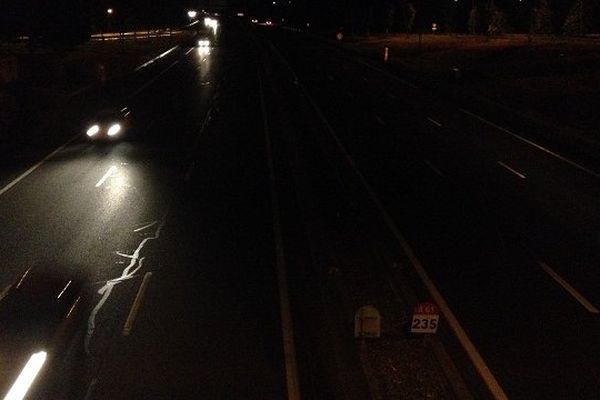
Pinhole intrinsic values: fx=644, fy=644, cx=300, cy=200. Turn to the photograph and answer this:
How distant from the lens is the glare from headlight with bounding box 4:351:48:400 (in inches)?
273

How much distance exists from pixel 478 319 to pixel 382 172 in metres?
9.82

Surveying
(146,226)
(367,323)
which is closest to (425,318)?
(367,323)

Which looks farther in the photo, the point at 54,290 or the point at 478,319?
the point at 478,319

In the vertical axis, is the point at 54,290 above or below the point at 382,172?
above

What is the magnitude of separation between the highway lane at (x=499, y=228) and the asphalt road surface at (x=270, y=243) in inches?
2.0

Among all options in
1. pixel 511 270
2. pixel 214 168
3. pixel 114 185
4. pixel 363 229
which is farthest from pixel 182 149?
pixel 511 270

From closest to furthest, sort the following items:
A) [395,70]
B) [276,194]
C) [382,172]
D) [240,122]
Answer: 1. [276,194]
2. [382,172]
3. [240,122]
4. [395,70]

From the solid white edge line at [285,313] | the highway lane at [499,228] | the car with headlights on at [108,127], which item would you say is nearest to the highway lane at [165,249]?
the solid white edge line at [285,313]

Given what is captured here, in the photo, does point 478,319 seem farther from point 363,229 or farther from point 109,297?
point 109,297

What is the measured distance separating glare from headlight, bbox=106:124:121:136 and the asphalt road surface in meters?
0.96

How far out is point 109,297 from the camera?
11062 mm

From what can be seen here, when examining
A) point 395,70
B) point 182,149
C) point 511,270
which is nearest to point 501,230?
point 511,270

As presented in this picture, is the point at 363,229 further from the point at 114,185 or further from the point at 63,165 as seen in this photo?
the point at 63,165

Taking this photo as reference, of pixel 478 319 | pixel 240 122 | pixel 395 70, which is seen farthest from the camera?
pixel 395 70
